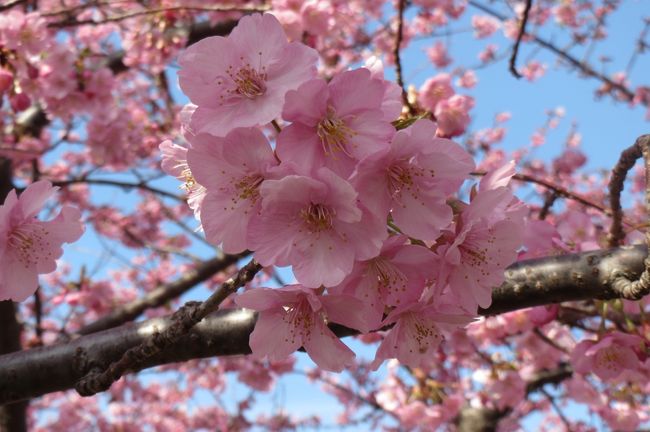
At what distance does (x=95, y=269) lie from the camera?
5012mm

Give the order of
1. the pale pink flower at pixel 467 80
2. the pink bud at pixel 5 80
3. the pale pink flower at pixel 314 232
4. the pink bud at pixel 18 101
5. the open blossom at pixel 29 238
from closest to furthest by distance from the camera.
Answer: the pale pink flower at pixel 314 232, the open blossom at pixel 29 238, the pink bud at pixel 5 80, the pink bud at pixel 18 101, the pale pink flower at pixel 467 80

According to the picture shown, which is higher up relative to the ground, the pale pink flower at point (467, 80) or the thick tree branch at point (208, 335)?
the thick tree branch at point (208, 335)

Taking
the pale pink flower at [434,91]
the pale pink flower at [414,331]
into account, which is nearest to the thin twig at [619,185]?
the pale pink flower at [414,331]

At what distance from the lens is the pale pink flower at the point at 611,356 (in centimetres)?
186

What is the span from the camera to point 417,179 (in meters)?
A: 1.13

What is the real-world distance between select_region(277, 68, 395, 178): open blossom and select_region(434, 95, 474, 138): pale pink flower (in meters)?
1.49

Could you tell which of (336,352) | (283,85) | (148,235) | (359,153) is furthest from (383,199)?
(148,235)

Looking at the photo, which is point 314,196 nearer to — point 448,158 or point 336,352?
point 448,158

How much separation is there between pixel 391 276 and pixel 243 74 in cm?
49

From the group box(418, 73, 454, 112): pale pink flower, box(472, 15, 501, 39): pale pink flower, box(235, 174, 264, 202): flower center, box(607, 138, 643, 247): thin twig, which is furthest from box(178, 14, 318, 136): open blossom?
box(472, 15, 501, 39): pale pink flower

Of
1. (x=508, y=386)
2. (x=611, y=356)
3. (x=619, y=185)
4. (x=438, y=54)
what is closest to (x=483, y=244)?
(x=619, y=185)

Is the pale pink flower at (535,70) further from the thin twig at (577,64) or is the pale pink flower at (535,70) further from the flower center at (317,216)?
the flower center at (317,216)

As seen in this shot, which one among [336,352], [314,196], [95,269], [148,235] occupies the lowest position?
[148,235]

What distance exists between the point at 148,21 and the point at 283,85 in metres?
3.80
